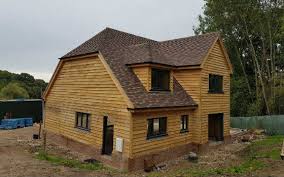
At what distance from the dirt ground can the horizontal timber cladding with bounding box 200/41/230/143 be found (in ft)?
6.20

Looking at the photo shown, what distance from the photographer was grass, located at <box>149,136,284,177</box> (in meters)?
14.0

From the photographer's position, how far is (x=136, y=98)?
16.3 meters

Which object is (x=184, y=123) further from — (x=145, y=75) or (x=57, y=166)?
(x=57, y=166)

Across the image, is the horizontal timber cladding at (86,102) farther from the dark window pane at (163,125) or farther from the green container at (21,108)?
the green container at (21,108)

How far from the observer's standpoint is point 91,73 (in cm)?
1905

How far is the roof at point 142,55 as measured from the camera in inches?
676

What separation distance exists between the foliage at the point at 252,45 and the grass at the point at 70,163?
25523 mm

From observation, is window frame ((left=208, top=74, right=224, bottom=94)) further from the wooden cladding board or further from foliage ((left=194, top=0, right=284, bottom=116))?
foliage ((left=194, top=0, right=284, bottom=116))

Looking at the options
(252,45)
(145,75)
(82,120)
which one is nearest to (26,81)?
(252,45)

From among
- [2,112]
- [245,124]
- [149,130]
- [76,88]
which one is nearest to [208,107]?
[149,130]

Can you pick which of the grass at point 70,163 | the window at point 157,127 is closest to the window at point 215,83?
the window at point 157,127

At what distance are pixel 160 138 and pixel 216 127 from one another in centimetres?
793

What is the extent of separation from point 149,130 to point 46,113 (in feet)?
34.8

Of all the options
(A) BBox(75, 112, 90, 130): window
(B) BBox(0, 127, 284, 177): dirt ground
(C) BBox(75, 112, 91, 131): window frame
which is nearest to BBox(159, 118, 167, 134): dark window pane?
(B) BBox(0, 127, 284, 177): dirt ground
